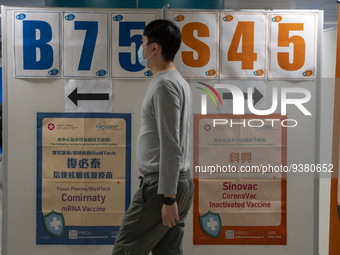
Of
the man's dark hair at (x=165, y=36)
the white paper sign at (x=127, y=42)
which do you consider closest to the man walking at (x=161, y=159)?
the man's dark hair at (x=165, y=36)

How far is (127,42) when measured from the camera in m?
3.04

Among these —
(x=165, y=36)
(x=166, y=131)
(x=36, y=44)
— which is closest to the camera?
(x=166, y=131)

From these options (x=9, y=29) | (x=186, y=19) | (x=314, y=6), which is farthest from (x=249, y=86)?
(x=314, y=6)

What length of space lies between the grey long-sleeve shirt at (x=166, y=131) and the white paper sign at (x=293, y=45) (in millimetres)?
1193

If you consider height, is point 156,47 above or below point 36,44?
below

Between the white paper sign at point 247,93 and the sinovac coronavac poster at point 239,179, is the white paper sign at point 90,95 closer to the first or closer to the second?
the sinovac coronavac poster at point 239,179

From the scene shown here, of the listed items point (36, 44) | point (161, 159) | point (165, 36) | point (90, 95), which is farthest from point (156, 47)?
point (36, 44)

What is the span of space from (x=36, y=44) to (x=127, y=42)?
0.60m

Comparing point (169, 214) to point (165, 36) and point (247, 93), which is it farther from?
point (247, 93)

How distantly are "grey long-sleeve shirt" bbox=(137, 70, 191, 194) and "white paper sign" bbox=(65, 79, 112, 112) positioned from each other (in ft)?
3.42

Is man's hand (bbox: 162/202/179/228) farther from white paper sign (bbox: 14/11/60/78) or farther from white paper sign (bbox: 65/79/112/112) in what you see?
white paper sign (bbox: 14/11/60/78)

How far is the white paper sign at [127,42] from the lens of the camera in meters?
3.03

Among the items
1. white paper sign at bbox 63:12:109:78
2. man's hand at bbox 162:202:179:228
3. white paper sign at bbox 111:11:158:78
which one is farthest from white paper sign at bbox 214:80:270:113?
man's hand at bbox 162:202:179:228

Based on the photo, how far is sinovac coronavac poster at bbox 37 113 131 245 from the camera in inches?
121
